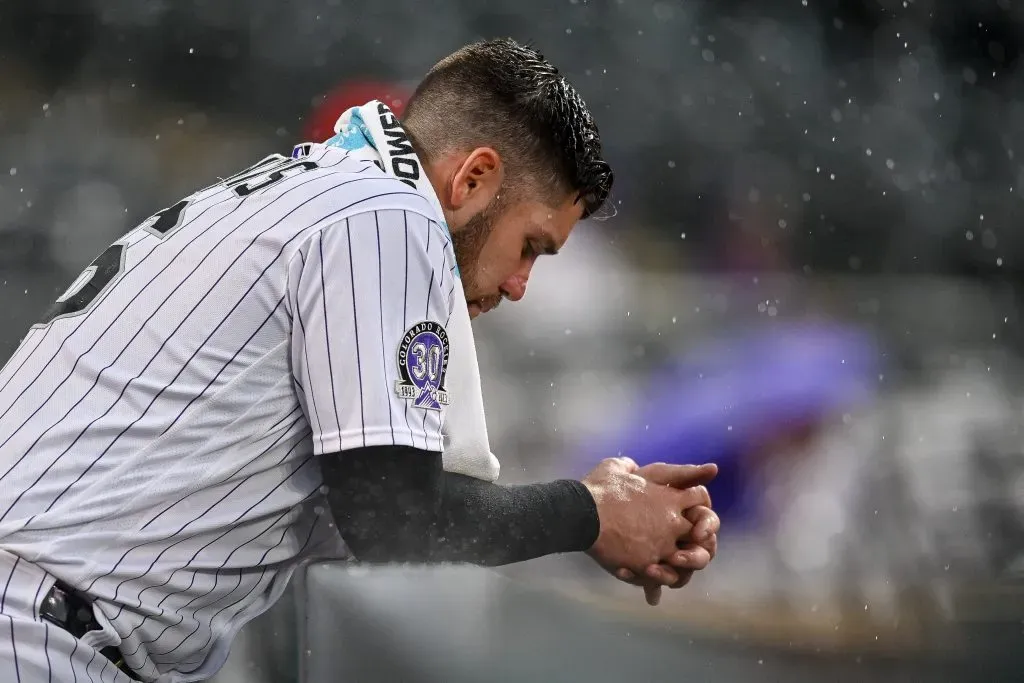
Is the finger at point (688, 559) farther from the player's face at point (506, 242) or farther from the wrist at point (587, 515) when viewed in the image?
the player's face at point (506, 242)

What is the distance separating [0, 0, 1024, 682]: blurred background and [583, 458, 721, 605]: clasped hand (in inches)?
67.7

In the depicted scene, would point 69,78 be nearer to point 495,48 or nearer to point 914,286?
point 495,48

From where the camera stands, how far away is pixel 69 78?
4.33 m

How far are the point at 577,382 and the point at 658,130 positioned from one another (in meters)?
1.34

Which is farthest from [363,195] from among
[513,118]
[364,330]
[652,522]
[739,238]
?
[739,238]

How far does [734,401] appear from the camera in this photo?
469 centimetres

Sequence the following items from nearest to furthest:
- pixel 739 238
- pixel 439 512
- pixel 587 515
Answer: pixel 439 512
pixel 587 515
pixel 739 238

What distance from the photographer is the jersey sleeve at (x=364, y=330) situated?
86 centimetres

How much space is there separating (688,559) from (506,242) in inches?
18.7

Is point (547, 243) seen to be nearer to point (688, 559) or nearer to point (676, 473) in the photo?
point (676, 473)

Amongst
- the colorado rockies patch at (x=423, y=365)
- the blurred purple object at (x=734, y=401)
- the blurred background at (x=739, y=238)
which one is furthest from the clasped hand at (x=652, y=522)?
the blurred purple object at (x=734, y=401)

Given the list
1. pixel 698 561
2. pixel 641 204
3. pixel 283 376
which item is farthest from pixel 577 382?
pixel 283 376

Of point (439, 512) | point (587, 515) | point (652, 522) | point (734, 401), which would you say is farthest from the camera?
point (734, 401)

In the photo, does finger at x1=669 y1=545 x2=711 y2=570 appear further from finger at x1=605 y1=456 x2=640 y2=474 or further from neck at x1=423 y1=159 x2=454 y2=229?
neck at x1=423 y1=159 x2=454 y2=229
